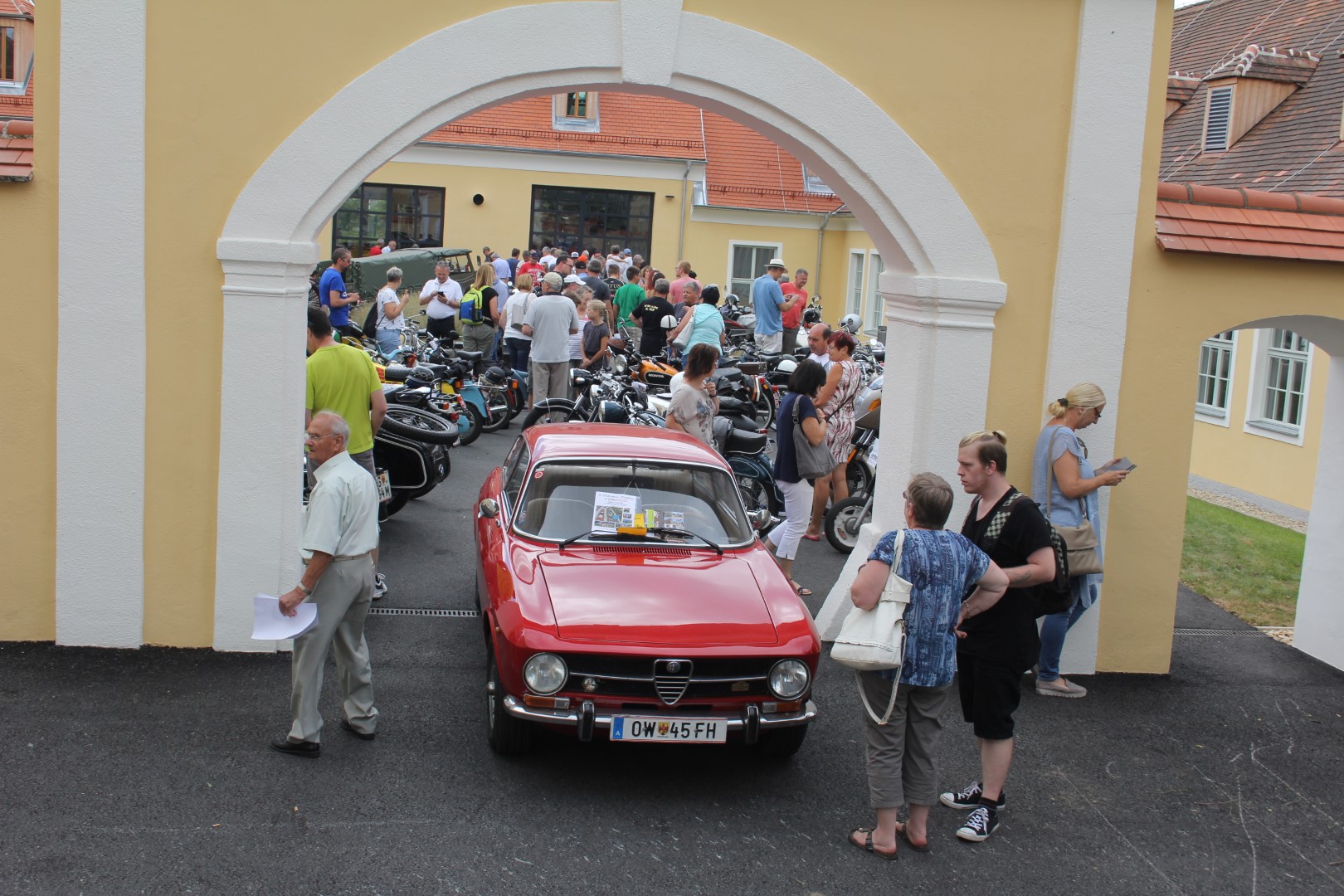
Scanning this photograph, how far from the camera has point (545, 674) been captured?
5750 millimetres

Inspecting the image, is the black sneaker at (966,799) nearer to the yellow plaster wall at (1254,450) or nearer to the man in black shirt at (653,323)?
the yellow plaster wall at (1254,450)

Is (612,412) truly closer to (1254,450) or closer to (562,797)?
(562,797)

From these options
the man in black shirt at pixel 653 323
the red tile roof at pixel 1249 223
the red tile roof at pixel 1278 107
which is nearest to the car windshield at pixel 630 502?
the red tile roof at pixel 1249 223

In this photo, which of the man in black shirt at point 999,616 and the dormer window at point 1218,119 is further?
the dormer window at point 1218,119

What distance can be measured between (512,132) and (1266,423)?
20.6 meters

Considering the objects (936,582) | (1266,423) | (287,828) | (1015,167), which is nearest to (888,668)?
(936,582)

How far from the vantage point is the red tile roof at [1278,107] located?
1708 centimetres

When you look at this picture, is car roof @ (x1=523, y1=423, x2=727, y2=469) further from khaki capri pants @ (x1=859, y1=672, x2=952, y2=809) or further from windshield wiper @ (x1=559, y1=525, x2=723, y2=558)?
khaki capri pants @ (x1=859, y1=672, x2=952, y2=809)

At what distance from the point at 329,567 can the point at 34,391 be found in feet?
8.86

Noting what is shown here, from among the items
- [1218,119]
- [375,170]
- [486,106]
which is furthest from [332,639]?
[1218,119]

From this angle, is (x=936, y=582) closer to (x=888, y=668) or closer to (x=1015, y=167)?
(x=888, y=668)

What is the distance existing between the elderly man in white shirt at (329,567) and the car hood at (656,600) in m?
0.94

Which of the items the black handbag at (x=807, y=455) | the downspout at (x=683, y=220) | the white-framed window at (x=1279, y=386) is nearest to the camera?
the black handbag at (x=807, y=455)

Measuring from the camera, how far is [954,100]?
777 cm
